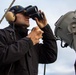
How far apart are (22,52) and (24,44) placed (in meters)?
0.08

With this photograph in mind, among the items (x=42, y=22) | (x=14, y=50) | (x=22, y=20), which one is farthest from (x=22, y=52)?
(x=42, y=22)

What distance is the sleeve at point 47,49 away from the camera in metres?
3.75

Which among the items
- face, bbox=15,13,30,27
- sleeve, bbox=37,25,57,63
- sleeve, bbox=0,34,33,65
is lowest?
sleeve, bbox=37,25,57,63

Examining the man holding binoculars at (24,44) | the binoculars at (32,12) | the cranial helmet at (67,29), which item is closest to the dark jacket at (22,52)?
the man holding binoculars at (24,44)

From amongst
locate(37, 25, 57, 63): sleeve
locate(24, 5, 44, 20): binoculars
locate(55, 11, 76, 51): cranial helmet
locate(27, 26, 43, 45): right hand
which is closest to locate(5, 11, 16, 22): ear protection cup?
locate(24, 5, 44, 20): binoculars

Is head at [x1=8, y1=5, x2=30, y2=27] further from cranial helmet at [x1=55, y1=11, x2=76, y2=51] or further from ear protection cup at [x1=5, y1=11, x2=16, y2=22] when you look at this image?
cranial helmet at [x1=55, y1=11, x2=76, y2=51]

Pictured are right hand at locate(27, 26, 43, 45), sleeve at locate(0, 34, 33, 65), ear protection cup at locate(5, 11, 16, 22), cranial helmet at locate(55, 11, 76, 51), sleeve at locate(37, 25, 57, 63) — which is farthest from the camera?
cranial helmet at locate(55, 11, 76, 51)

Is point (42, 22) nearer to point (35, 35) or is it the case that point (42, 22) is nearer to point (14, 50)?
point (35, 35)

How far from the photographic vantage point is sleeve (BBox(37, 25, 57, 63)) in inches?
148

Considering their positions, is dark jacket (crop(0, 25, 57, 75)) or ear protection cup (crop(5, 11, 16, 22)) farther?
ear protection cup (crop(5, 11, 16, 22))

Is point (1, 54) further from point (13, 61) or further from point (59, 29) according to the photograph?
point (59, 29)

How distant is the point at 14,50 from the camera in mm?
3266

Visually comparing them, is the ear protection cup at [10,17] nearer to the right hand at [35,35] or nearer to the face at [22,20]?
the face at [22,20]

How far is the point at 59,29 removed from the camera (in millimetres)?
4273
